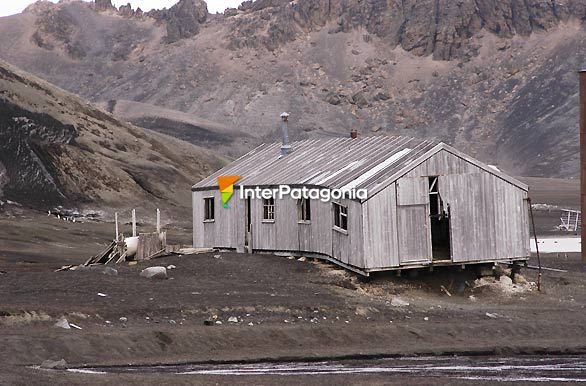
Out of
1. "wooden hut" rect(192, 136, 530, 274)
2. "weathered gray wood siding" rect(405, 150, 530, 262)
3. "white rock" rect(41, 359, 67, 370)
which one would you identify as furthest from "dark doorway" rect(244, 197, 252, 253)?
"white rock" rect(41, 359, 67, 370)

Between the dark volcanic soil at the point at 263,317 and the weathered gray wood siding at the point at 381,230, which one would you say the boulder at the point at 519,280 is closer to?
the dark volcanic soil at the point at 263,317

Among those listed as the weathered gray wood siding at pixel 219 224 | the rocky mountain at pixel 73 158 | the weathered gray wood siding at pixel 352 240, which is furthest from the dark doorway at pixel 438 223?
the rocky mountain at pixel 73 158

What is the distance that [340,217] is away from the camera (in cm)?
3184

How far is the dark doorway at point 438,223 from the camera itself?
3098 centimetres

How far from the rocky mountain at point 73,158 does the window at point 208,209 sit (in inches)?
1034

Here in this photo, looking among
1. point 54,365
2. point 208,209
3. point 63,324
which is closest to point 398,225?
point 208,209

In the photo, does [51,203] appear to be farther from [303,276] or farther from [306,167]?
[303,276]

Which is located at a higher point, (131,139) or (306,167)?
(131,139)

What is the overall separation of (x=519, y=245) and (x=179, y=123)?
4351 inches

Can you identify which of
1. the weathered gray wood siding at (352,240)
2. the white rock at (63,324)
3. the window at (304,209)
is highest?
the window at (304,209)

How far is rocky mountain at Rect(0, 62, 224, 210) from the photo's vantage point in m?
65.5

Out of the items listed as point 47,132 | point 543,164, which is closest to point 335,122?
point 543,164

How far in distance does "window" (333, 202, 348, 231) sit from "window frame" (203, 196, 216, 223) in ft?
23.9

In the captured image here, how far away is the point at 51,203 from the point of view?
210 ft
